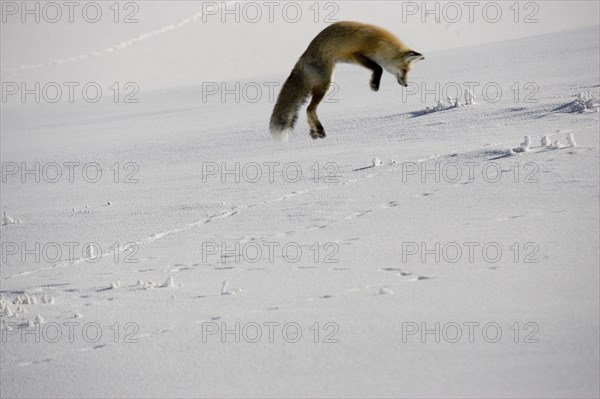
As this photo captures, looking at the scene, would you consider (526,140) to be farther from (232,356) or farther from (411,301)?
(232,356)

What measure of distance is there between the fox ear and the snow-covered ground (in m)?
1.63

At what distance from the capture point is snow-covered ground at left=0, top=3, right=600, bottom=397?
4.41m

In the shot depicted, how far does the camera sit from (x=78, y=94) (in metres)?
37.0

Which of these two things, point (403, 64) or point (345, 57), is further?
point (345, 57)

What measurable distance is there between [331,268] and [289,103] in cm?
144

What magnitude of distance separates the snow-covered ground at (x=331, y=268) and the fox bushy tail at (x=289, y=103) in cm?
120

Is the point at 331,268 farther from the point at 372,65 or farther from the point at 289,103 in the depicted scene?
the point at 372,65

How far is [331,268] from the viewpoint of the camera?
20.2 feet

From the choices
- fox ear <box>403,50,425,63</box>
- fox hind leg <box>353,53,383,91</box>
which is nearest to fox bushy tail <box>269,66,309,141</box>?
fox hind leg <box>353,53,383,91</box>

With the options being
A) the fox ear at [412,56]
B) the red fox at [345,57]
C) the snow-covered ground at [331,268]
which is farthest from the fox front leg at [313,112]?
the snow-covered ground at [331,268]

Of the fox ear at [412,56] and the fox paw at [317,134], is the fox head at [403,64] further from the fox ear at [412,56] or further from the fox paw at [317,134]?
the fox paw at [317,134]

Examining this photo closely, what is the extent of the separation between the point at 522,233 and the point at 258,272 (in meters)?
2.19

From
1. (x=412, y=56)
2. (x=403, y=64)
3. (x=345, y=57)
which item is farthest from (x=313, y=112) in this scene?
(x=412, y=56)

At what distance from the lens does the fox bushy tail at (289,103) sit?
5363mm
